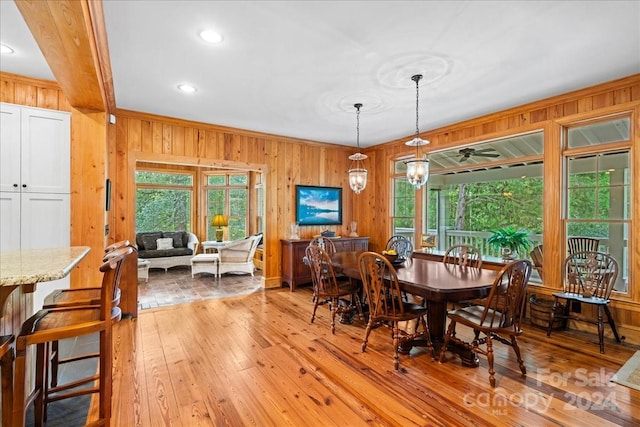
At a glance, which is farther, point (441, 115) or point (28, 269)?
point (441, 115)

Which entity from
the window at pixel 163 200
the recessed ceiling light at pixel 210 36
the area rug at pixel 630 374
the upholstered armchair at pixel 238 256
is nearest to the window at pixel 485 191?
the area rug at pixel 630 374

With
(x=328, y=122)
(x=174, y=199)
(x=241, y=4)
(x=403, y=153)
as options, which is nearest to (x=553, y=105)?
(x=403, y=153)

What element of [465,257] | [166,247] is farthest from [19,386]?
[166,247]

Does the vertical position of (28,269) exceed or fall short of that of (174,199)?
it falls short

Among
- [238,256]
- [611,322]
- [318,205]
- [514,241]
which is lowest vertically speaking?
[611,322]

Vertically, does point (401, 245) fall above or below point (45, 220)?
below

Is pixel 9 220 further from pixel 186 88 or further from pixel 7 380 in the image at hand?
pixel 7 380

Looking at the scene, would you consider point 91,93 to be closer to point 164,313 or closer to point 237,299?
point 164,313

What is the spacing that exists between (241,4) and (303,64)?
2.97ft

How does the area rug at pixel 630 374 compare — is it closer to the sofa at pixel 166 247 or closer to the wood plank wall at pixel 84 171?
the wood plank wall at pixel 84 171

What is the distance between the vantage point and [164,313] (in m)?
4.01

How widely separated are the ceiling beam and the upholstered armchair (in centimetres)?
368

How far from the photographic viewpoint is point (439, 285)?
2525mm

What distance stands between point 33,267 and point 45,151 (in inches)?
100
